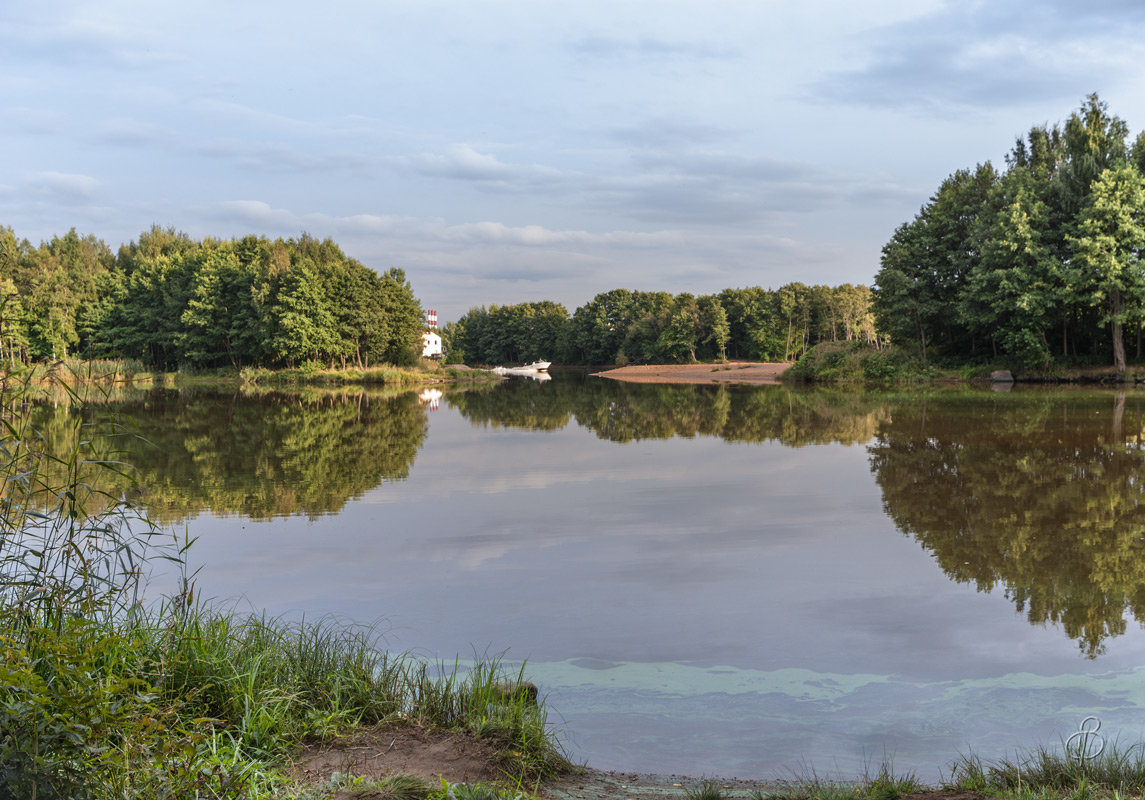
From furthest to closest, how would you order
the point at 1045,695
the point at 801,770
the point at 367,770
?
the point at 1045,695 → the point at 801,770 → the point at 367,770

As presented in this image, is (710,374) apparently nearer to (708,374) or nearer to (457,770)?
(708,374)

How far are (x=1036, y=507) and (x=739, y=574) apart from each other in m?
4.57

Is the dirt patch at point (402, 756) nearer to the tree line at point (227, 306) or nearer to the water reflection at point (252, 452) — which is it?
the water reflection at point (252, 452)

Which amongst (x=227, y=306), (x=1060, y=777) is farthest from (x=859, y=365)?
(x=227, y=306)

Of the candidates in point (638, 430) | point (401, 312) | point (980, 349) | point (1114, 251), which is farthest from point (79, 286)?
point (1114, 251)

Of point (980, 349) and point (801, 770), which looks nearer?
point (801, 770)

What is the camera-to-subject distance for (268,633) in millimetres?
4422

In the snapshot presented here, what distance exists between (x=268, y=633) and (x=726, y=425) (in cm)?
1671

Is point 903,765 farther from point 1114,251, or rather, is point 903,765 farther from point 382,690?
point 1114,251

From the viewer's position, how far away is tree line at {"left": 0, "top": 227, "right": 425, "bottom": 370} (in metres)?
50.8

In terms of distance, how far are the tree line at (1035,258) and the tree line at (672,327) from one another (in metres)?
12.1
